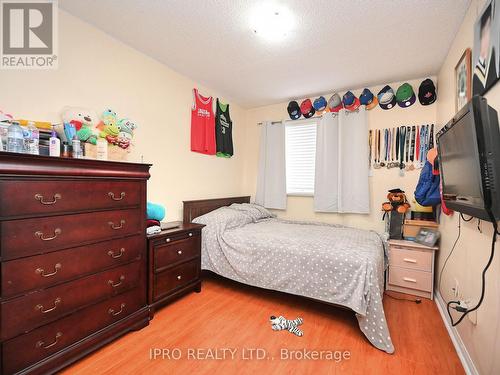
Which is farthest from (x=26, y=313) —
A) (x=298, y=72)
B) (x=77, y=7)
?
(x=298, y=72)

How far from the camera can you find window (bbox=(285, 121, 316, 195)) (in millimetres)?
3654

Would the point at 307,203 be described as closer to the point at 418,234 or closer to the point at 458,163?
the point at 418,234

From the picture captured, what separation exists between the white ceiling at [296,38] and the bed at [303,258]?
1.70 meters

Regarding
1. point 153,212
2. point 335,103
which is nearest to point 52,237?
point 153,212

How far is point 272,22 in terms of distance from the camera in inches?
76.2

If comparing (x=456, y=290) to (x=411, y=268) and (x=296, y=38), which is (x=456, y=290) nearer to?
(x=411, y=268)

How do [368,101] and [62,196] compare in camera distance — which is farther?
[368,101]

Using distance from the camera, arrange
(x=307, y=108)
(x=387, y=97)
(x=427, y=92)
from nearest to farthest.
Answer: (x=427, y=92), (x=387, y=97), (x=307, y=108)

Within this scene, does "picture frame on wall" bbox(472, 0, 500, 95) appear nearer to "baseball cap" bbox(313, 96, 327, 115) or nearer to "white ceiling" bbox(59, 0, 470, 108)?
"white ceiling" bbox(59, 0, 470, 108)

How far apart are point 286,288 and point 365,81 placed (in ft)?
8.82

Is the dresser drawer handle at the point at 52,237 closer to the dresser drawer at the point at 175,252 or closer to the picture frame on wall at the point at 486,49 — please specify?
the dresser drawer at the point at 175,252

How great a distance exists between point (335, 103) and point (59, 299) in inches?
139

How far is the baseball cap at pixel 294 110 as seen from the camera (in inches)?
144

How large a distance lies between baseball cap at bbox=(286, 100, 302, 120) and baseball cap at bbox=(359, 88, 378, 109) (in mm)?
879
